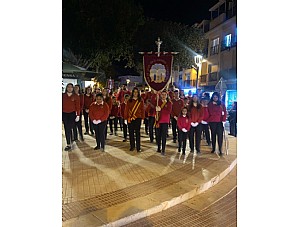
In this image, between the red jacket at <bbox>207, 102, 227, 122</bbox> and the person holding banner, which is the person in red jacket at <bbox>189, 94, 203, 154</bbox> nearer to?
the red jacket at <bbox>207, 102, 227, 122</bbox>

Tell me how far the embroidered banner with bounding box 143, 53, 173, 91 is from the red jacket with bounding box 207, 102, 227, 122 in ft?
4.21

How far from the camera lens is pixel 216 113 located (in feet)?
25.0

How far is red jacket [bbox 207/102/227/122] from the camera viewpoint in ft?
25.0

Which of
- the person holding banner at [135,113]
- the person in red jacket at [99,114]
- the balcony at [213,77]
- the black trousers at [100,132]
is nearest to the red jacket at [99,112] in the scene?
the person in red jacket at [99,114]

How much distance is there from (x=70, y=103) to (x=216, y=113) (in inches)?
143

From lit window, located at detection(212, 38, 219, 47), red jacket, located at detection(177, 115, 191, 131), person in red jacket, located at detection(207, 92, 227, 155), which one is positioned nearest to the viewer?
red jacket, located at detection(177, 115, 191, 131)

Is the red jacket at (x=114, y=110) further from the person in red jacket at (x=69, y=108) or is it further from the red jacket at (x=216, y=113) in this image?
the red jacket at (x=216, y=113)

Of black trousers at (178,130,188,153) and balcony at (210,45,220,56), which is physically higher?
balcony at (210,45,220,56)

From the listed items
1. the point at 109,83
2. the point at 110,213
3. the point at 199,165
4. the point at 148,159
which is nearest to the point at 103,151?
the point at 148,159

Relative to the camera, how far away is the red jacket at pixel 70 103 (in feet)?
25.4

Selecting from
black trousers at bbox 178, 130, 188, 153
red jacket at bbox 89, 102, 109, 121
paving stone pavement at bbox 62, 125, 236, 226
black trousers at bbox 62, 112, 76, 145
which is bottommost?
paving stone pavement at bbox 62, 125, 236, 226

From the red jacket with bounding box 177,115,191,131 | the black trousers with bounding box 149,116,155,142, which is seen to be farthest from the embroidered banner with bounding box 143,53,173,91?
the black trousers with bounding box 149,116,155,142
